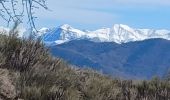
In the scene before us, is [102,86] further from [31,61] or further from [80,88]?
[31,61]

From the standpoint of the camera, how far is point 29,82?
29.8ft

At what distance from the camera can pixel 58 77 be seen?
9.78 metres

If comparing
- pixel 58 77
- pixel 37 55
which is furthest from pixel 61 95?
pixel 37 55

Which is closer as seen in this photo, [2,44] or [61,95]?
[61,95]

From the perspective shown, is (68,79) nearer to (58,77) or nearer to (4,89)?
(58,77)

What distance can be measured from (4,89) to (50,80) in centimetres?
127

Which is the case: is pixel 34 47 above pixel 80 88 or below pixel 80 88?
above

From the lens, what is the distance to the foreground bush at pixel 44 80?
8.76 meters

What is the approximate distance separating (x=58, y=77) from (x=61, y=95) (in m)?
0.98

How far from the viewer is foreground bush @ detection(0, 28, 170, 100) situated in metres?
8.76

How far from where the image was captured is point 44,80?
9.40m

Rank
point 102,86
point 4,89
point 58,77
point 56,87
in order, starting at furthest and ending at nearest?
point 102,86
point 58,77
point 56,87
point 4,89

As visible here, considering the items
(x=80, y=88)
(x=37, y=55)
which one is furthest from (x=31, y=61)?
(x=80, y=88)

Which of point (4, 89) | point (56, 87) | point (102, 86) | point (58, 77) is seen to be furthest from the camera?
point (102, 86)
